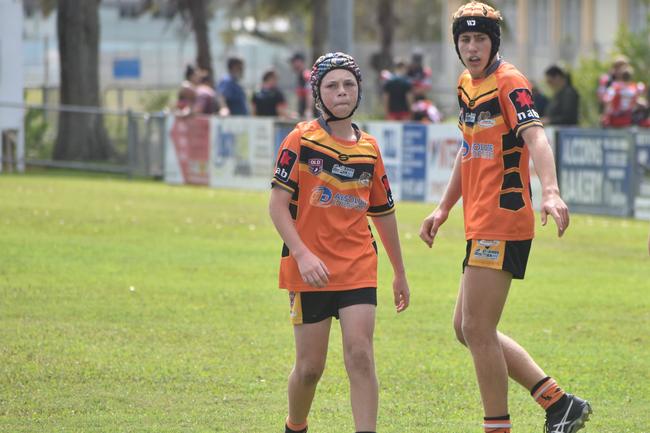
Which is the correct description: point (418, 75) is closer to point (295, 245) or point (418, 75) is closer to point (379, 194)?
point (379, 194)

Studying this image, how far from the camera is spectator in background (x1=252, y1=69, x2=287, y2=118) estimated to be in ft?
80.4

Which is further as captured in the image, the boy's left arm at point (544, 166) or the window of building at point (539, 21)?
the window of building at point (539, 21)

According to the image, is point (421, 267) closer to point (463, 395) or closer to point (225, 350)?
point (225, 350)

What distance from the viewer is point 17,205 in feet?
62.3

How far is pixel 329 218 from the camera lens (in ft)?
19.9

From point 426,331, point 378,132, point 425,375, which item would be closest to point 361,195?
point 425,375

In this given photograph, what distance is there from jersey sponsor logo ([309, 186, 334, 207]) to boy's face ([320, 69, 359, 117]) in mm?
325

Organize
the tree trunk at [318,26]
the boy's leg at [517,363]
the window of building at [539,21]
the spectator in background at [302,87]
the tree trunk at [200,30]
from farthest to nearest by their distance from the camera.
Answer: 1. the window of building at [539,21]
2. the tree trunk at [318,26]
3. the tree trunk at [200,30]
4. the spectator in background at [302,87]
5. the boy's leg at [517,363]

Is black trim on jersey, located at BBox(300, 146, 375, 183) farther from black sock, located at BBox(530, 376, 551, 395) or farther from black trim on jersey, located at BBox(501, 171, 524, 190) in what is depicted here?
black sock, located at BBox(530, 376, 551, 395)

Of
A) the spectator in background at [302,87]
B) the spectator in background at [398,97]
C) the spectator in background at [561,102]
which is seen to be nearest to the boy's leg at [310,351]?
the spectator in background at [561,102]

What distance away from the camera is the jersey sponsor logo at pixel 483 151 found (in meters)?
6.27

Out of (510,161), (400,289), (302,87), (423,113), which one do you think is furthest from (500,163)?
(302,87)

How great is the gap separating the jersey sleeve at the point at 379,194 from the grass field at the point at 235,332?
1.33 metres

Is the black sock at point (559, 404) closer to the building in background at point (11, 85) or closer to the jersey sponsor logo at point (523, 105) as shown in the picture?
the jersey sponsor logo at point (523, 105)
